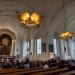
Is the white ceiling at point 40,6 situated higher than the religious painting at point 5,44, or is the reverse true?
the white ceiling at point 40,6

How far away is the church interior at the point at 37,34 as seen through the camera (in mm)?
10414

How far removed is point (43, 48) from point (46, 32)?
1.58m

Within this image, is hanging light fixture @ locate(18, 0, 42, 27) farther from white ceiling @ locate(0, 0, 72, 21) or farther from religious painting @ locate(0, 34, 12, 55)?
religious painting @ locate(0, 34, 12, 55)

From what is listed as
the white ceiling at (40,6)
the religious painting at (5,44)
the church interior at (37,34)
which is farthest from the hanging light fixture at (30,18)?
the religious painting at (5,44)

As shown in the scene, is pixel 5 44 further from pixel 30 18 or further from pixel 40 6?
pixel 30 18

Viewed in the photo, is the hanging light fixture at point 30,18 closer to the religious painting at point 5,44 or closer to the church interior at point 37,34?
the church interior at point 37,34

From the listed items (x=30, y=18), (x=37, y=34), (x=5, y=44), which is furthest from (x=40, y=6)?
(x=5, y=44)

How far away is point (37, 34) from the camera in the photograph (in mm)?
18109

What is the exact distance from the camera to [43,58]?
16719 mm

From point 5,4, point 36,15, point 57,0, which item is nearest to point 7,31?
point 5,4

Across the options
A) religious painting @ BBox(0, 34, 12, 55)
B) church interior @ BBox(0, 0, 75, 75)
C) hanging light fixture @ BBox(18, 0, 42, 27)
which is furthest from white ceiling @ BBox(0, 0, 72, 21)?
religious painting @ BBox(0, 34, 12, 55)

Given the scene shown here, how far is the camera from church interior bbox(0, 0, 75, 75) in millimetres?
10414

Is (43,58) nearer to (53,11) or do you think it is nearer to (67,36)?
(67,36)

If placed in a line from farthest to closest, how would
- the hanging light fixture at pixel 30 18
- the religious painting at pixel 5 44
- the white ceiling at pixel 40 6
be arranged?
the religious painting at pixel 5 44 → the white ceiling at pixel 40 6 → the hanging light fixture at pixel 30 18
